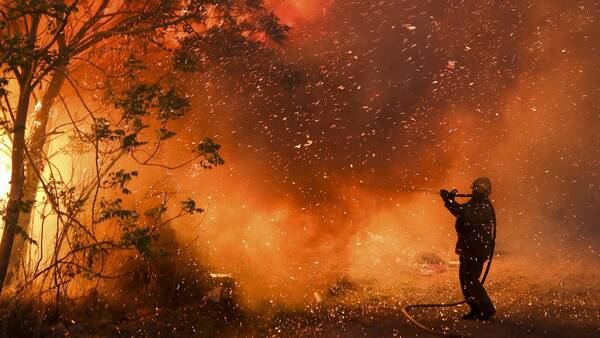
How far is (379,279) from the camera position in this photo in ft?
27.1

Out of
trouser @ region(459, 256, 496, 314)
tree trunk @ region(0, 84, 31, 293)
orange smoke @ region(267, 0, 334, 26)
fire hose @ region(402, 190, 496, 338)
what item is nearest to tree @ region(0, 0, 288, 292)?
tree trunk @ region(0, 84, 31, 293)

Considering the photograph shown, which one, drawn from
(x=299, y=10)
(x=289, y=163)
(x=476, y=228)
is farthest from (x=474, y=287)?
(x=299, y=10)

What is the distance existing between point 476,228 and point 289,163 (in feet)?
23.2

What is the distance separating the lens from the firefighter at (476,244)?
20.3 ft

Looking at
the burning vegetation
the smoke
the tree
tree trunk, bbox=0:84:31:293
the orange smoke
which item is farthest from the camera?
the orange smoke

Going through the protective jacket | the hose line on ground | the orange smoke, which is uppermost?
the orange smoke

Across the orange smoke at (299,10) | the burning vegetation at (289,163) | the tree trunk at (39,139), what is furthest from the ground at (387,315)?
the orange smoke at (299,10)

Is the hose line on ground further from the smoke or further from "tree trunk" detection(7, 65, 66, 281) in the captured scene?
"tree trunk" detection(7, 65, 66, 281)

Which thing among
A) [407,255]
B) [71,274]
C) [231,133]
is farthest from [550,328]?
[231,133]

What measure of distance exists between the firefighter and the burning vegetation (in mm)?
273

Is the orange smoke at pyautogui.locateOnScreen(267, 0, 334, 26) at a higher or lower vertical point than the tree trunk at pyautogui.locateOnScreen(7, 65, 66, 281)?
higher

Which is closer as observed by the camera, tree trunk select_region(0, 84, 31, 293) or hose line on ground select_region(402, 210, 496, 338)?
hose line on ground select_region(402, 210, 496, 338)

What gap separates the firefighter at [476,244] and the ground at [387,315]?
9.0 inches

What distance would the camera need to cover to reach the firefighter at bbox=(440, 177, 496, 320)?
620cm
